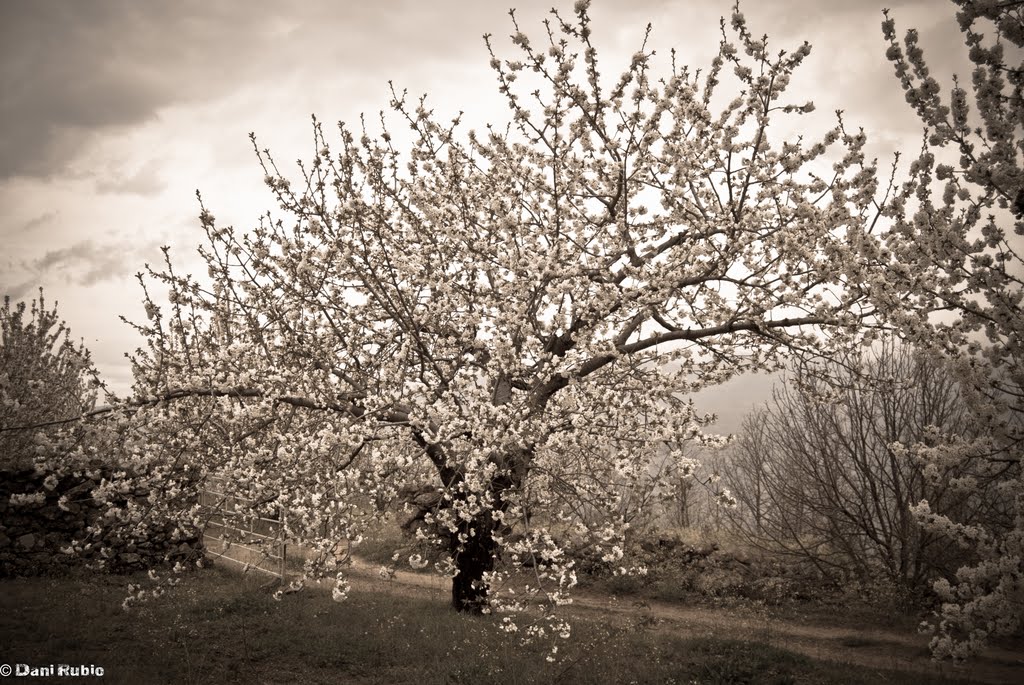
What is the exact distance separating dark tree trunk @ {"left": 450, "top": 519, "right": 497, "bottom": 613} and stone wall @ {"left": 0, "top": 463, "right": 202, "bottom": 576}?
525cm

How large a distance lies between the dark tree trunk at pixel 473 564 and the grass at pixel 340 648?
11.8 inches

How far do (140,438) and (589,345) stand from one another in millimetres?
5560

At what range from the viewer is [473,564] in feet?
27.3

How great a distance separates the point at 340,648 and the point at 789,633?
7.18 meters

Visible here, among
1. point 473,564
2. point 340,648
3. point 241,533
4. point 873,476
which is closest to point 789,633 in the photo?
point 873,476

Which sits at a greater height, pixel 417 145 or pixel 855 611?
pixel 417 145

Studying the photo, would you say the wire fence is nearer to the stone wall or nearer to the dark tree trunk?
the stone wall

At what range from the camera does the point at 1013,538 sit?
3.12 metres

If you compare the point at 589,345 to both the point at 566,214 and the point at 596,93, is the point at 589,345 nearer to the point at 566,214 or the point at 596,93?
the point at 566,214

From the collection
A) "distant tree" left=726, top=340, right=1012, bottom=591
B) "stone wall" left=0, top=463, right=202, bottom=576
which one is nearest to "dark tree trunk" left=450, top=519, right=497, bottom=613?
"stone wall" left=0, top=463, right=202, bottom=576

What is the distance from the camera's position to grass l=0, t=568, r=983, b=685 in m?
6.35

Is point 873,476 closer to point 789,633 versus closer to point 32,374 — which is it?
point 789,633

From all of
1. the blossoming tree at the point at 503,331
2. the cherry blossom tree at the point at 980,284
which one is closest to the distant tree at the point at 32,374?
the blossoming tree at the point at 503,331

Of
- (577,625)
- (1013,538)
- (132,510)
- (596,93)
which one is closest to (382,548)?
(577,625)
